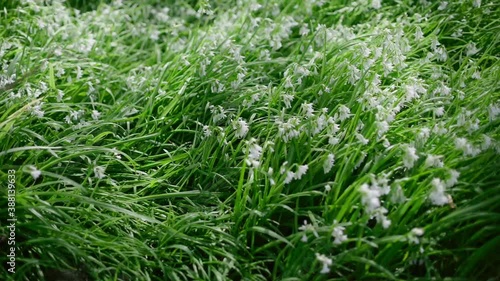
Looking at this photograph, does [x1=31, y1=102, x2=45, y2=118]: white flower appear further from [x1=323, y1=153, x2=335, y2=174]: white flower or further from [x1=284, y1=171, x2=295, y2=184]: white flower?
[x1=323, y1=153, x2=335, y2=174]: white flower

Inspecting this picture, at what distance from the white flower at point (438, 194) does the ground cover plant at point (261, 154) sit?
0.01 metres

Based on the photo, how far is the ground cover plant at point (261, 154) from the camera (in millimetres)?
2740

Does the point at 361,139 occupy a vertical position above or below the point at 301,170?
→ above

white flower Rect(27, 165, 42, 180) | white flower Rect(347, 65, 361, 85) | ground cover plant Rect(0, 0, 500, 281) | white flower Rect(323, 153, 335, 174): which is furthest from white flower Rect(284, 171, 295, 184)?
white flower Rect(27, 165, 42, 180)

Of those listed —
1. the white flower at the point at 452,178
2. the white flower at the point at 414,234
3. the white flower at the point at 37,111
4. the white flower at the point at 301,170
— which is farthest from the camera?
the white flower at the point at 37,111

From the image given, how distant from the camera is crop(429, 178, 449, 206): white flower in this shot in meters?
2.57

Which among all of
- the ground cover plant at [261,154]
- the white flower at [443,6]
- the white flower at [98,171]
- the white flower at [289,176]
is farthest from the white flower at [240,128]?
the white flower at [443,6]

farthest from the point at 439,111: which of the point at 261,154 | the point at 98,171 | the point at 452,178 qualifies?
the point at 98,171

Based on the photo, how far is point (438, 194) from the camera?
8.45ft

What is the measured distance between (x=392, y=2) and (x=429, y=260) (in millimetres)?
2600

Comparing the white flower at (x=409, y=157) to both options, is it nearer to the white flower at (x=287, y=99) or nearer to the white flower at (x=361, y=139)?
the white flower at (x=361, y=139)

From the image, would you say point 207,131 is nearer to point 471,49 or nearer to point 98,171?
point 98,171

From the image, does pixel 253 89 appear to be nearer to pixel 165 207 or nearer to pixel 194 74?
pixel 194 74

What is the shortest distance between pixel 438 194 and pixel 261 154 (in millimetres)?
926
